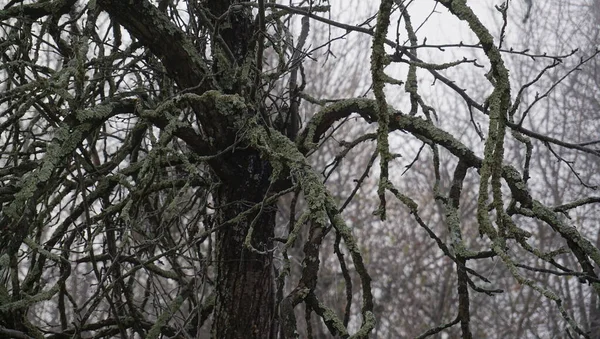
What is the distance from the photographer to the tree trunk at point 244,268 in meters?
2.65

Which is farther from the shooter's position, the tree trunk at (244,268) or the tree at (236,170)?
the tree trunk at (244,268)

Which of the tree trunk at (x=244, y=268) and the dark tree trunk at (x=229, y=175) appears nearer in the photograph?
the dark tree trunk at (x=229, y=175)

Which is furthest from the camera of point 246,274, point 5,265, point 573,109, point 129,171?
point 573,109

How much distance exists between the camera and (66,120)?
2.21 metres

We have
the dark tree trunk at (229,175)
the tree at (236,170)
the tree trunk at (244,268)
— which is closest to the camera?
the tree at (236,170)

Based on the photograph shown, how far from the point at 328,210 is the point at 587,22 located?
10756mm

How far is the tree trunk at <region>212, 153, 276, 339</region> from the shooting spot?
265cm

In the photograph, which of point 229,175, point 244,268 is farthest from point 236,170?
point 244,268

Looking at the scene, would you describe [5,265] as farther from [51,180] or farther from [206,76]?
[206,76]

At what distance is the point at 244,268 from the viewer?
270 centimetres

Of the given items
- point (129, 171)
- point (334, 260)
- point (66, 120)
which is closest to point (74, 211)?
point (129, 171)

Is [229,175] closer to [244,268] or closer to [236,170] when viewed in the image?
[236,170]

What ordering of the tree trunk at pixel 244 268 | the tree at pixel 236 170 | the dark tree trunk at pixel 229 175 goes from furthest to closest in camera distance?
the tree trunk at pixel 244 268
the dark tree trunk at pixel 229 175
the tree at pixel 236 170

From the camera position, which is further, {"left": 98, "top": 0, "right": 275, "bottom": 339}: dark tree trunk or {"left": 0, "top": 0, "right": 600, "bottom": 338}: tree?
{"left": 98, "top": 0, "right": 275, "bottom": 339}: dark tree trunk
